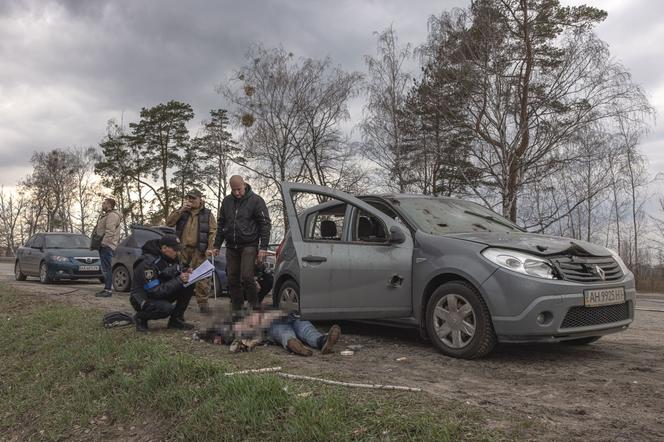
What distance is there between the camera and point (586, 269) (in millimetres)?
4625

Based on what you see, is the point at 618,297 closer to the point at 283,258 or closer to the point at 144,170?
the point at 283,258

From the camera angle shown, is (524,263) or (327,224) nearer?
(524,263)

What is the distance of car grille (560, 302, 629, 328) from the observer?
4.43 metres

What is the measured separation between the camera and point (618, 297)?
15.6 ft

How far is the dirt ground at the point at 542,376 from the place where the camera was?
10.2 feet

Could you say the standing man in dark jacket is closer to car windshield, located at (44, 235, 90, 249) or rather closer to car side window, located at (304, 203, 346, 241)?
car side window, located at (304, 203, 346, 241)

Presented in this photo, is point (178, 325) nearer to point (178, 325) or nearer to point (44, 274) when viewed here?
point (178, 325)

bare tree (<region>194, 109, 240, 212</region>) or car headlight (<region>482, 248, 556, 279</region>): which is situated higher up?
bare tree (<region>194, 109, 240, 212</region>)

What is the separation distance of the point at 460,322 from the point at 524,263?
29.8 inches

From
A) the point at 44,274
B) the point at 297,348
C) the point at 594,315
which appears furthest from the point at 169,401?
the point at 44,274

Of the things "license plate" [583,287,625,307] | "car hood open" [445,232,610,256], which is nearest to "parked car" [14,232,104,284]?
"car hood open" [445,232,610,256]

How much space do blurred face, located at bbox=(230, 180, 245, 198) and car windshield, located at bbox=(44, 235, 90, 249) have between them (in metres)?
10.0

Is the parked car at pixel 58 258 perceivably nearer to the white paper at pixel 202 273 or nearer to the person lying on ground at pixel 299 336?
the white paper at pixel 202 273

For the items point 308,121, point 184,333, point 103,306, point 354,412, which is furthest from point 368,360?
point 308,121
